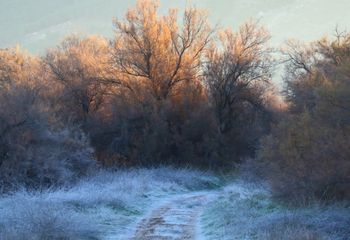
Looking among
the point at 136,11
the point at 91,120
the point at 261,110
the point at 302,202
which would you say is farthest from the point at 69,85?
the point at 302,202

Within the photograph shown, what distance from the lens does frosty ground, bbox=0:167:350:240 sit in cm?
1165

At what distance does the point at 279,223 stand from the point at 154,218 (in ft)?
14.2

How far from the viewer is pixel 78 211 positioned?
48.5ft

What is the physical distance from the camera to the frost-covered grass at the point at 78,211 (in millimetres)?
11680

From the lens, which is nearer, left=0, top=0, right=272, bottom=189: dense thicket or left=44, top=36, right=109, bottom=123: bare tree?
left=0, top=0, right=272, bottom=189: dense thicket

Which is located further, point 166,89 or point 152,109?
point 166,89

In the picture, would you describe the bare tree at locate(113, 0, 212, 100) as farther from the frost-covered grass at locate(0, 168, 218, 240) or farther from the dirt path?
A: the dirt path

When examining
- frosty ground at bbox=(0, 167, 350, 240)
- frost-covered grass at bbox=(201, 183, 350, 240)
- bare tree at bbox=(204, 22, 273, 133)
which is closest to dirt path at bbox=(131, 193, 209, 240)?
frosty ground at bbox=(0, 167, 350, 240)

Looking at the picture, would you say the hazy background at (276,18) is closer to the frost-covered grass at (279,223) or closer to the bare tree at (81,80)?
the bare tree at (81,80)

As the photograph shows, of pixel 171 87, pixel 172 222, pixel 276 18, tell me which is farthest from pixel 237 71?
pixel 276 18

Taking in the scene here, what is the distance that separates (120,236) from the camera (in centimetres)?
1271

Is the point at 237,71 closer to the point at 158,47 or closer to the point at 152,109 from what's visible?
the point at 158,47

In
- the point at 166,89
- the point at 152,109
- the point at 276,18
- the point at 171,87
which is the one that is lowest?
the point at 152,109

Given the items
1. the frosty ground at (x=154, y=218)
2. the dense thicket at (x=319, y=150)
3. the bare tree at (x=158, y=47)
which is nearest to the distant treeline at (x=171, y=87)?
the bare tree at (x=158, y=47)
